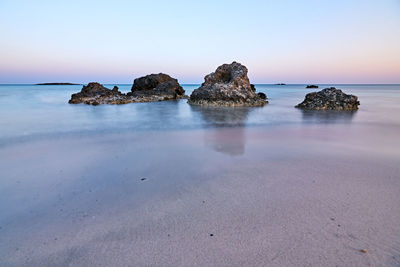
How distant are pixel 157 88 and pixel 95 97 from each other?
8517mm

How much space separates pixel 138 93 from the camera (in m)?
27.4

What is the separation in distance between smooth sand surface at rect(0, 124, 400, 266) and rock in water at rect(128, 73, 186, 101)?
875 inches

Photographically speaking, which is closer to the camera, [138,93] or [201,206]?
[201,206]

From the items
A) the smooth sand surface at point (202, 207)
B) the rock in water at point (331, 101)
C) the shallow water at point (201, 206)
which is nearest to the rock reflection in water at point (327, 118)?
the rock in water at point (331, 101)

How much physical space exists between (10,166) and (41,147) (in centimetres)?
160

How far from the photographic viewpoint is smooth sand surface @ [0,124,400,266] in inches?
83.4

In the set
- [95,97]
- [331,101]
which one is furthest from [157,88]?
Answer: [331,101]

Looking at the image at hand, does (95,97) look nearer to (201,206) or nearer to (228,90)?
Answer: (228,90)

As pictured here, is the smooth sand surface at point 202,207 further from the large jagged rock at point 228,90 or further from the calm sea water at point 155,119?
the large jagged rock at point 228,90

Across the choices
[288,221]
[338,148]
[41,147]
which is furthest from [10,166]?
[338,148]

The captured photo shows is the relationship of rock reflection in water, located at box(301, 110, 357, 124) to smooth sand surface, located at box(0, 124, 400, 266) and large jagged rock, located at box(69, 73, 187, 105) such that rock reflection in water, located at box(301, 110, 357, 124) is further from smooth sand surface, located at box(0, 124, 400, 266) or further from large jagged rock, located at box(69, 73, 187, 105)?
large jagged rock, located at box(69, 73, 187, 105)

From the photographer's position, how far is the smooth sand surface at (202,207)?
2119mm

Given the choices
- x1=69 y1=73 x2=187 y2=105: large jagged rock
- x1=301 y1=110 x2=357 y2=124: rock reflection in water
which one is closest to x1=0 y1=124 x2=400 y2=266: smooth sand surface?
x1=301 y1=110 x2=357 y2=124: rock reflection in water

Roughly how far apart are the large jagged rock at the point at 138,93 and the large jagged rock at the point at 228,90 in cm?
741
